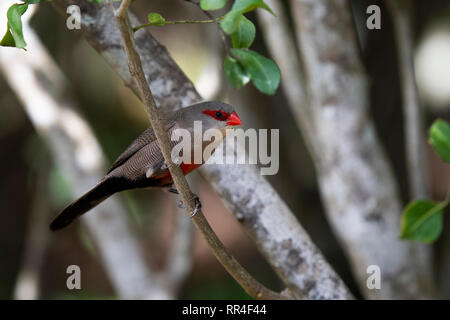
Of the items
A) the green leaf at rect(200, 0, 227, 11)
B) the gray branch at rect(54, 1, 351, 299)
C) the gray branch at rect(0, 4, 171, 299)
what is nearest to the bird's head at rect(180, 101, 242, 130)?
the gray branch at rect(54, 1, 351, 299)

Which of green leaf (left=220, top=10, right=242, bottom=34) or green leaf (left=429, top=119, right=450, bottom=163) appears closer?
green leaf (left=220, top=10, right=242, bottom=34)

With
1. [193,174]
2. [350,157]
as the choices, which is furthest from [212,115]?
[193,174]

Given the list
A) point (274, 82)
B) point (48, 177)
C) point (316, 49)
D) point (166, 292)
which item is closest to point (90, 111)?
point (48, 177)

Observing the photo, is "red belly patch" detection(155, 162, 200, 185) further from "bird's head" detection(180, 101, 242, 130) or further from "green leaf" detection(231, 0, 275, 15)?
"green leaf" detection(231, 0, 275, 15)

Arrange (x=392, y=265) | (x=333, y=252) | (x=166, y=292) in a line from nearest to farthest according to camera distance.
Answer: (x=392, y=265), (x=166, y=292), (x=333, y=252)

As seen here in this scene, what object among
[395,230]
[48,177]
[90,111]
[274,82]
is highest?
[90,111]

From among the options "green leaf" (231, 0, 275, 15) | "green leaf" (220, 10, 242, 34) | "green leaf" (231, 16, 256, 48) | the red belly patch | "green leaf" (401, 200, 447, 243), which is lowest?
"green leaf" (401, 200, 447, 243)

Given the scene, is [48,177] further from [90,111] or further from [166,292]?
[166,292]
